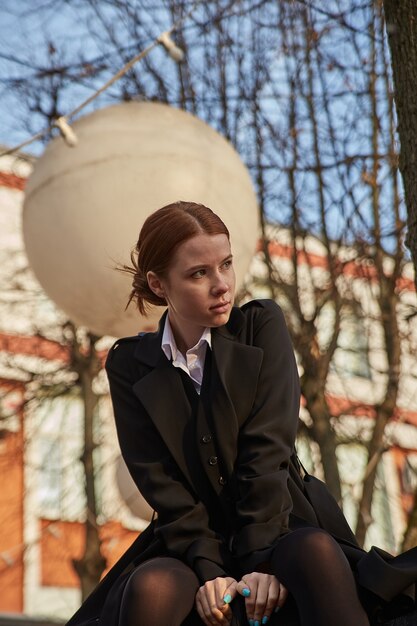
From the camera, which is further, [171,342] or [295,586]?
[171,342]

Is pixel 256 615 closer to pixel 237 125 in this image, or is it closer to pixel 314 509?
pixel 314 509

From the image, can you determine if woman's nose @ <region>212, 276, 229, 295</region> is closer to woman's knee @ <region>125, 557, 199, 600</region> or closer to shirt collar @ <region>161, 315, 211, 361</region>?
shirt collar @ <region>161, 315, 211, 361</region>

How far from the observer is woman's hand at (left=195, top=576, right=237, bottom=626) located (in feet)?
8.52

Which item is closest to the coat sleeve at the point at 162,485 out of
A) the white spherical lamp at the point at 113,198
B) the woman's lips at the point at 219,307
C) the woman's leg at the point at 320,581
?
the woman's leg at the point at 320,581

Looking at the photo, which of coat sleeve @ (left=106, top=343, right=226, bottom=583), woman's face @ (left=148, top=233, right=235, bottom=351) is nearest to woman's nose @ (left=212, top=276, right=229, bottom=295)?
woman's face @ (left=148, top=233, right=235, bottom=351)

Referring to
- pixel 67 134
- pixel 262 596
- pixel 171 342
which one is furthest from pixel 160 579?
pixel 67 134

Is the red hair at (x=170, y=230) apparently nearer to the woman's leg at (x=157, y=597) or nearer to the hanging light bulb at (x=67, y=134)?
the woman's leg at (x=157, y=597)

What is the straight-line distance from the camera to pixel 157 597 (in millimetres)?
2570

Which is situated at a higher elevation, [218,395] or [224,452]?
[218,395]

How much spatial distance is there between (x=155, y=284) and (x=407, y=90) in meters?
1.16

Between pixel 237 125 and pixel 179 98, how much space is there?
1.38ft

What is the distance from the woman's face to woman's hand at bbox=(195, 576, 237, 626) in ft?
2.31

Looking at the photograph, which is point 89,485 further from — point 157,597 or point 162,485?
point 157,597

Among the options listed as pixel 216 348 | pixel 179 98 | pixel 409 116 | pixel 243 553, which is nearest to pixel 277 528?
pixel 243 553
